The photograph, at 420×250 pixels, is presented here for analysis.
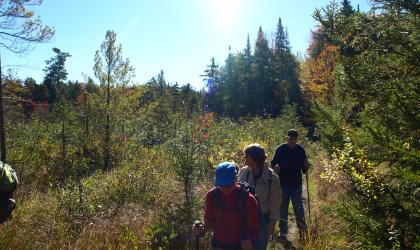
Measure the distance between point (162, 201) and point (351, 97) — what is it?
16.0 feet

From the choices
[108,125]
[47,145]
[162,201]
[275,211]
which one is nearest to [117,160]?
[108,125]

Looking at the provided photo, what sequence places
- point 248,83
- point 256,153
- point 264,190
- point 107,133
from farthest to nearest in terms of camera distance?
point 248,83
point 107,133
point 264,190
point 256,153

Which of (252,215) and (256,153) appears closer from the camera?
(252,215)

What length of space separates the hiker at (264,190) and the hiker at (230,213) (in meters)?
0.91

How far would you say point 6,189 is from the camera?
3.71 metres

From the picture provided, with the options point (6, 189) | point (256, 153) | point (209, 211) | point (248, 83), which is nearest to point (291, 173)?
point (256, 153)

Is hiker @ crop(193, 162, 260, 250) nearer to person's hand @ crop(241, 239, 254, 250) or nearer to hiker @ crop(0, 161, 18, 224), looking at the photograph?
person's hand @ crop(241, 239, 254, 250)

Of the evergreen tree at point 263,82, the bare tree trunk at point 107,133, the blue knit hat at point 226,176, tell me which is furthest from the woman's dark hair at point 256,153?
the evergreen tree at point 263,82

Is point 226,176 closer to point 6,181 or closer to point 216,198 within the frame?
point 216,198

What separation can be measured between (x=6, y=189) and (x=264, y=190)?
2.90 m

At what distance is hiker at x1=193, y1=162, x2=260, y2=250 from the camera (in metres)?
3.49

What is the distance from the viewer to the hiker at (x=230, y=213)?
3.49 metres

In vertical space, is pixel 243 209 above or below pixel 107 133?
below

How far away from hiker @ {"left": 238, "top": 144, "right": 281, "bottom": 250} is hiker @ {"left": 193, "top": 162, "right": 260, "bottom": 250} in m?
0.91
